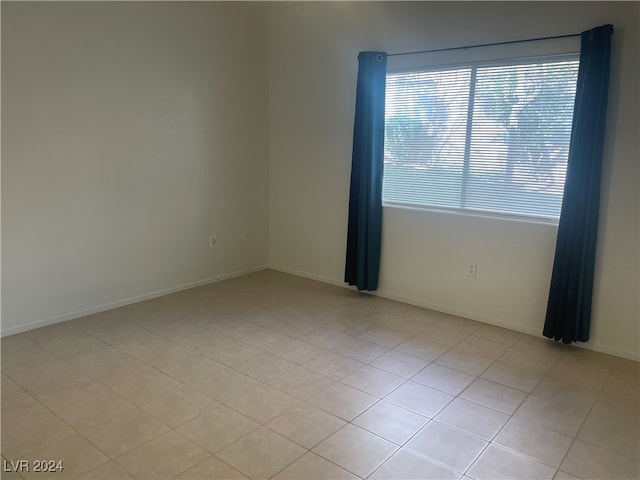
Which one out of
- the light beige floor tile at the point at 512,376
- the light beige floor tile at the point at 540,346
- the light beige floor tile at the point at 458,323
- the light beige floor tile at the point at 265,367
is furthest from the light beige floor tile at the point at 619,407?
the light beige floor tile at the point at 265,367

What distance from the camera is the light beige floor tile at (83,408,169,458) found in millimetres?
2168

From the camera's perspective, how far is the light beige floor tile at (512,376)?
283cm

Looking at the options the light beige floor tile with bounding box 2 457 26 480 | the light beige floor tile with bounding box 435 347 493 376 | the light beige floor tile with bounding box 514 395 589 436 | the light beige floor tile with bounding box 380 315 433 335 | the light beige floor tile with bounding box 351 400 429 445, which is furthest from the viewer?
the light beige floor tile with bounding box 380 315 433 335

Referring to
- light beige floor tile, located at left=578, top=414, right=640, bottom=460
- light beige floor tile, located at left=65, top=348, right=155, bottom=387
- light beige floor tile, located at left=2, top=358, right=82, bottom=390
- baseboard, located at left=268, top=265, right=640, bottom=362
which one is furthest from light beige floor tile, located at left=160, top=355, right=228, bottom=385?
light beige floor tile, located at left=578, top=414, right=640, bottom=460

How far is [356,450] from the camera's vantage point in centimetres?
218

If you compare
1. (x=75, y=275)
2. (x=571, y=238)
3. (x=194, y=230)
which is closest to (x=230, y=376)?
(x=75, y=275)

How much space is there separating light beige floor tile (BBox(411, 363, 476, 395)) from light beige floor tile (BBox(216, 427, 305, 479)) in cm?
101

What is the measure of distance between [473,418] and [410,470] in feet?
1.95

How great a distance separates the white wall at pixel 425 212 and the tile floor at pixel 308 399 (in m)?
0.31

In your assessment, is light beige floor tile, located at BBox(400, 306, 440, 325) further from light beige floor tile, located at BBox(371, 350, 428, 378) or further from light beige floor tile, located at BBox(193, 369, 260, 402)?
light beige floor tile, located at BBox(193, 369, 260, 402)

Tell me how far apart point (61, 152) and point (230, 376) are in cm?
209

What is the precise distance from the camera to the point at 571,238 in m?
3.20

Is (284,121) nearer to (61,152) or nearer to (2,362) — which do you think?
(61,152)

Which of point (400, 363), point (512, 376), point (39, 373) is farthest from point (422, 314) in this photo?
point (39, 373)
